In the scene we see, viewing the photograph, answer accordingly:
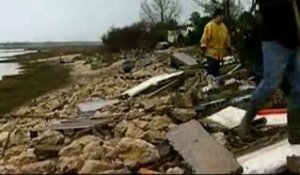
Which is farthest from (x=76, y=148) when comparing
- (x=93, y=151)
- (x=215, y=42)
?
(x=215, y=42)

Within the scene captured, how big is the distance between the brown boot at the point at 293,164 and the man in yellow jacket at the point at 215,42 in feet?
23.6

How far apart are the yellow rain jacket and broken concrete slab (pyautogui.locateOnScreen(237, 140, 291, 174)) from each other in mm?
6382

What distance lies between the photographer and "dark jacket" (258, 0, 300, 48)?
22.2 ft

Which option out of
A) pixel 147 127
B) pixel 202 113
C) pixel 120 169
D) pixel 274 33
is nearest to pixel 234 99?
pixel 202 113

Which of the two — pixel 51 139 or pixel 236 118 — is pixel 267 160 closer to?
pixel 236 118

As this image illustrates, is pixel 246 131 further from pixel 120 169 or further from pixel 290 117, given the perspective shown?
pixel 120 169

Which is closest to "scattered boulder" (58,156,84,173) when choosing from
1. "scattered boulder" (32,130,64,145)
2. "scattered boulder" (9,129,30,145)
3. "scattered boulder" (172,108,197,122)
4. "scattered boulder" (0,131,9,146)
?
"scattered boulder" (32,130,64,145)

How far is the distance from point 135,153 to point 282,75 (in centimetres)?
151

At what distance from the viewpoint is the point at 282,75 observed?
6848 millimetres

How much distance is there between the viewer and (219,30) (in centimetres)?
1334

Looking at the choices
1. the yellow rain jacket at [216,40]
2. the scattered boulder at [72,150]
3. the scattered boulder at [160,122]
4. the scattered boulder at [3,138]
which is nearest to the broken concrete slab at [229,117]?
the scattered boulder at [160,122]

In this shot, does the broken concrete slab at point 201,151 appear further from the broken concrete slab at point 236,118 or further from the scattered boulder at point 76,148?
the scattered boulder at point 76,148

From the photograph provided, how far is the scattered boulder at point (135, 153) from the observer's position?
6595 mm

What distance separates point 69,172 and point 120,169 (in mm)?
659
